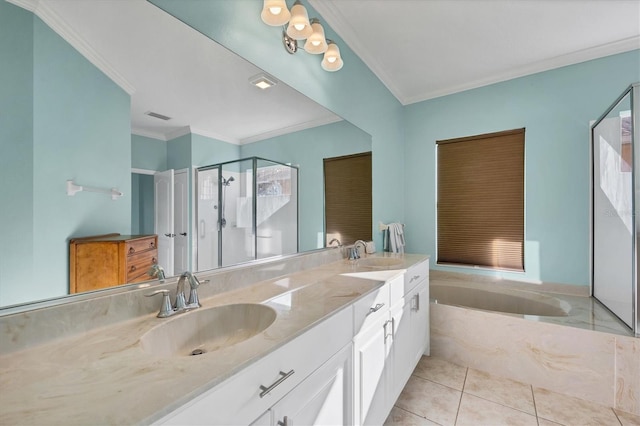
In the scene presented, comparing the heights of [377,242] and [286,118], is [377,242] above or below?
below

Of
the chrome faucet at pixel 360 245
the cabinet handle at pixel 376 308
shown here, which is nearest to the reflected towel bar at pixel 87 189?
the cabinet handle at pixel 376 308

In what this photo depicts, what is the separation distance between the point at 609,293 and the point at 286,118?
2653mm

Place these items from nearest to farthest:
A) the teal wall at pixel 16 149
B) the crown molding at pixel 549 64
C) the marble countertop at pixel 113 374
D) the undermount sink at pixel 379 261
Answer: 1. the marble countertop at pixel 113 374
2. the teal wall at pixel 16 149
3. the undermount sink at pixel 379 261
4. the crown molding at pixel 549 64

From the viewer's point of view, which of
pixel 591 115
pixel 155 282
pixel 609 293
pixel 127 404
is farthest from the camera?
pixel 591 115

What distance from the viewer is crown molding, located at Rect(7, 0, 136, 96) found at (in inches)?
26.4

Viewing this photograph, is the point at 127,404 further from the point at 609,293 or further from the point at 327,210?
the point at 609,293

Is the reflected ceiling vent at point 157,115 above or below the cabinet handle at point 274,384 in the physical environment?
above

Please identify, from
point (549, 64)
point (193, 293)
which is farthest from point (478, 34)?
point (193, 293)

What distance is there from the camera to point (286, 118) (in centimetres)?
151

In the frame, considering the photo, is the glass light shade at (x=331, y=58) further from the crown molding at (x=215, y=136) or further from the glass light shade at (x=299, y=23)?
the crown molding at (x=215, y=136)

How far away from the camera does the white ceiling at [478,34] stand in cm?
178

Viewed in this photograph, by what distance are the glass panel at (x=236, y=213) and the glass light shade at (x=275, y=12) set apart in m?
0.66

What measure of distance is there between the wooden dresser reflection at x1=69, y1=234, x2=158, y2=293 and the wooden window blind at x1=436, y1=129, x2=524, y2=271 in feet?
9.21

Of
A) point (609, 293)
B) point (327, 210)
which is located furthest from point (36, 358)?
point (609, 293)
